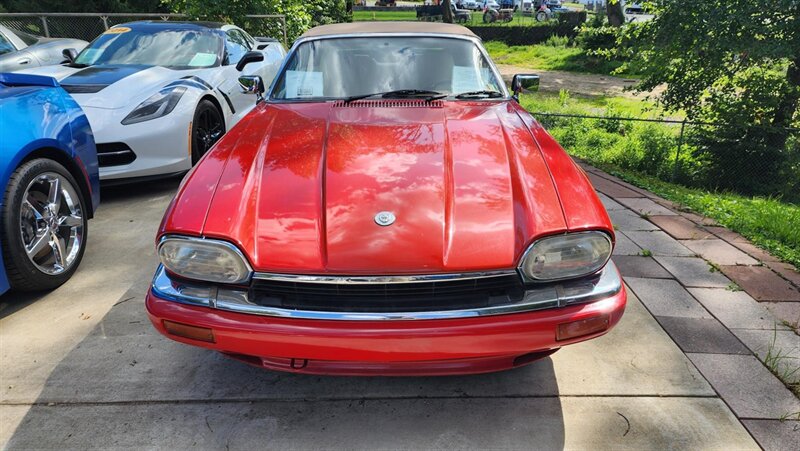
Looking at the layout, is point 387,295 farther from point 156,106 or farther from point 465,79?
point 156,106

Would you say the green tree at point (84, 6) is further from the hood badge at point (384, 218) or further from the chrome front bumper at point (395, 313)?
the hood badge at point (384, 218)

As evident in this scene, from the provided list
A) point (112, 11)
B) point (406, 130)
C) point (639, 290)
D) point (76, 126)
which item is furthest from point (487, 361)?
point (112, 11)

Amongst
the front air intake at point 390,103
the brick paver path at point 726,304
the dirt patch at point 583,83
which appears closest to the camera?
the brick paver path at point 726,304

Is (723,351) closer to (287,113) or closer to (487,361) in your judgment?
(487,361)

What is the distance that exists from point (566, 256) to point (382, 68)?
1.92 m

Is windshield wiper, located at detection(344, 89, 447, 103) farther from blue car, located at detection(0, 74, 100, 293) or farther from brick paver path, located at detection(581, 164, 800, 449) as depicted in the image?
blue car, located at detection(0, 74, 100, 293)

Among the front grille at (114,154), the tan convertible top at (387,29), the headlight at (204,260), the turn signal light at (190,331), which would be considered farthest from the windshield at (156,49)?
the turn signal light at (190,331)

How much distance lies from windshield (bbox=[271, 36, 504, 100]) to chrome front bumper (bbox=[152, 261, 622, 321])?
1605 mm

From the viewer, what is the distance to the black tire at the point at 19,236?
2.84 m

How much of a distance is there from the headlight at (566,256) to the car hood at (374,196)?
0.05 m

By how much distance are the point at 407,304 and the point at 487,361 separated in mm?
409

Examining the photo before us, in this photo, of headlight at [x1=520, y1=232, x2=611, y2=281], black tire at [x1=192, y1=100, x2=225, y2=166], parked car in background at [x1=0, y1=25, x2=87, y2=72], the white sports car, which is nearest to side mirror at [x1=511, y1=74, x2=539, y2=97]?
headlight at [x1=520, y1=232, x2=611, y2=281]

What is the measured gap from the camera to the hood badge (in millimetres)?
2020

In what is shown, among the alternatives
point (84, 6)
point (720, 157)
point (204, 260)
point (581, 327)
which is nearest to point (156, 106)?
point (204, 260)
